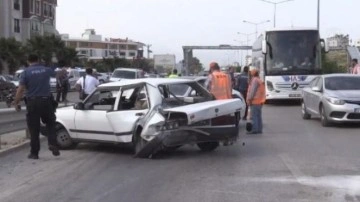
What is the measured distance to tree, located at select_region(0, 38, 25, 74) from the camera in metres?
57.0

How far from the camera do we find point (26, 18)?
76375mm

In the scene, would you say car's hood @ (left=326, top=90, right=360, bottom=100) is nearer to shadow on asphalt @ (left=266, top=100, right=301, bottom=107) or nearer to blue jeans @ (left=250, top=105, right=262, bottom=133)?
blue jeans @ (left=250, top=105, right=262, bottom=133)

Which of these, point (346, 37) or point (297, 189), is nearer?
point (297, 189)

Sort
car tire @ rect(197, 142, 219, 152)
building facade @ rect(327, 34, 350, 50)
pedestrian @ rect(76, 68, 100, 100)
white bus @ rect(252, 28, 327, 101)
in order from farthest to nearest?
building facade @ rect(327, 34, 350, 50), white bus @ rect(252, 28, 327, 101), pedestrian @ rect(76, 68, 100, 100), car tire @ rect(197, 142, 219, 152)

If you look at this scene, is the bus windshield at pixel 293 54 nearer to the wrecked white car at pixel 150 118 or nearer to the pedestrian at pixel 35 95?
the wrecked white car at pixel 150 118

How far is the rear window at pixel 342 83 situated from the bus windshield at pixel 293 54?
8.47 meters

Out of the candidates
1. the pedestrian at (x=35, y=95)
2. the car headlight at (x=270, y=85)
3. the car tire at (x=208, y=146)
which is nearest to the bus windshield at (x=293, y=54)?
the car headlight at (x=270, y=85)

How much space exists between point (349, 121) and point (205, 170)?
7411 millimetres

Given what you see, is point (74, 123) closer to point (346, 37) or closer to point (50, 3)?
point (50, 3)

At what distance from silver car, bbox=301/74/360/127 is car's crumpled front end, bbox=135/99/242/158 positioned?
5340 mm

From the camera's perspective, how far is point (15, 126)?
13305mm

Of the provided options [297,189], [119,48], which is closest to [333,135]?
[297,189]

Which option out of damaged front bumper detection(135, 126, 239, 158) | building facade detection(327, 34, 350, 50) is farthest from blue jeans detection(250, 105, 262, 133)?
building facade detection(327, 34, 350, 50)

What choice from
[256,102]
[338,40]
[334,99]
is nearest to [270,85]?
[334,99]
